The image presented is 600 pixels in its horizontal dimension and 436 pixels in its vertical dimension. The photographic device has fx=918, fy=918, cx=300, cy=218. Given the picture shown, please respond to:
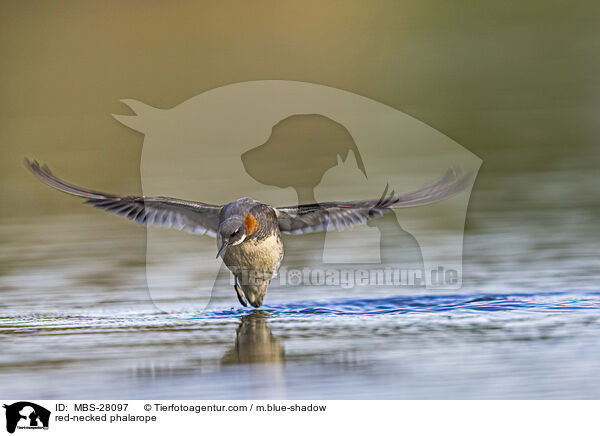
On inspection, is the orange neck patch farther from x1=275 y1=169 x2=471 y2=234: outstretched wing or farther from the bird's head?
x1=275 y1=169 x2=471 y2=234: outstretched wing

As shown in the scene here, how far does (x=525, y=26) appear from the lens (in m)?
12.2

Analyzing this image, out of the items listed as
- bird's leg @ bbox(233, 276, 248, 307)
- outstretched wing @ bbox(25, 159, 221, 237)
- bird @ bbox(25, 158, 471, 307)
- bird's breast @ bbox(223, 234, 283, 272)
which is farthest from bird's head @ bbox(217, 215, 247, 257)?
outstretched wing @ bbox(25, 159, 221, 237)

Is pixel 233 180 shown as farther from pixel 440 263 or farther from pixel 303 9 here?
pixel 303 9

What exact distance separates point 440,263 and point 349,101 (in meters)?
4.39

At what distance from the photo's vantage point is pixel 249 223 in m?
5.89

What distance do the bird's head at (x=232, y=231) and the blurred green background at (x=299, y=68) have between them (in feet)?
9.20

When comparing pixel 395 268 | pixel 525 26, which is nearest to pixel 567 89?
pixel 525 26

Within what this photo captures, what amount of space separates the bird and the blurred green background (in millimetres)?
2157

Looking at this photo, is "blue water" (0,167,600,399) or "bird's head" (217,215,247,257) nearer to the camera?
"blue water" (0,167,600,399)

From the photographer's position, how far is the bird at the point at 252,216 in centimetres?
587

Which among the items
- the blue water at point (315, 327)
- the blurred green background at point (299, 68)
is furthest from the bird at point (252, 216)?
the blurred green background at point (299, 68)

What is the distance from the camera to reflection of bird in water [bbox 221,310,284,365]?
4.64 metres
